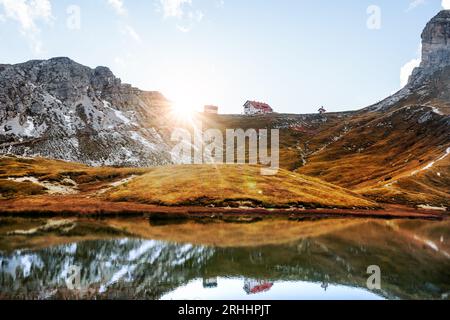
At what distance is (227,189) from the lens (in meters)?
120

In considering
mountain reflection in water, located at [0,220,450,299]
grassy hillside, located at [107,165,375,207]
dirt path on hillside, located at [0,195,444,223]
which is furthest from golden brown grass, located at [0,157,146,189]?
mountain reflection in water, located at [0,220,450,299]

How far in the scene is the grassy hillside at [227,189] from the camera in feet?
365

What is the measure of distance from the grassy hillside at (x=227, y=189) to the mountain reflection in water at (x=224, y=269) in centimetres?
3850

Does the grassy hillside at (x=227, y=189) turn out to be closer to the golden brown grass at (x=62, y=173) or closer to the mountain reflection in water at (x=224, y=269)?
the golden brown grass at (x=62, y=173)

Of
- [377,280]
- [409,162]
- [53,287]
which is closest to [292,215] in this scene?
[377,280]

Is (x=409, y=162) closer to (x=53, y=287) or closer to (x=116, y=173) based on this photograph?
(x=116, y=173)

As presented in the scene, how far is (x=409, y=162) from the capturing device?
194 m

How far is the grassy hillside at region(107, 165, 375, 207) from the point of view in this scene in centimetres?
11122

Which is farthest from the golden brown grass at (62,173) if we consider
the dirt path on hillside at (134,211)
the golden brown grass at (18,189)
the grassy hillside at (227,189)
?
the dirt path on hillside at (134,211)

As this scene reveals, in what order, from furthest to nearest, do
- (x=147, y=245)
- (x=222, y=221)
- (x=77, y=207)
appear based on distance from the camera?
1. (x=77, y=207)
2. (x=222, y=221)
3. (x=147, y=245)

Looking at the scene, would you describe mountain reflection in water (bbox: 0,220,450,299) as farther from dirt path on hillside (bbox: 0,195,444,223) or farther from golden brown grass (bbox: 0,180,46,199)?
golden brown grass (bbox: 0,180,46,199)

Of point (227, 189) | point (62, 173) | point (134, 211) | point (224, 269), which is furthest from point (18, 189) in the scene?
point (224, 269)

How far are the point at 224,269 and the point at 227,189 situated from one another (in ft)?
242
